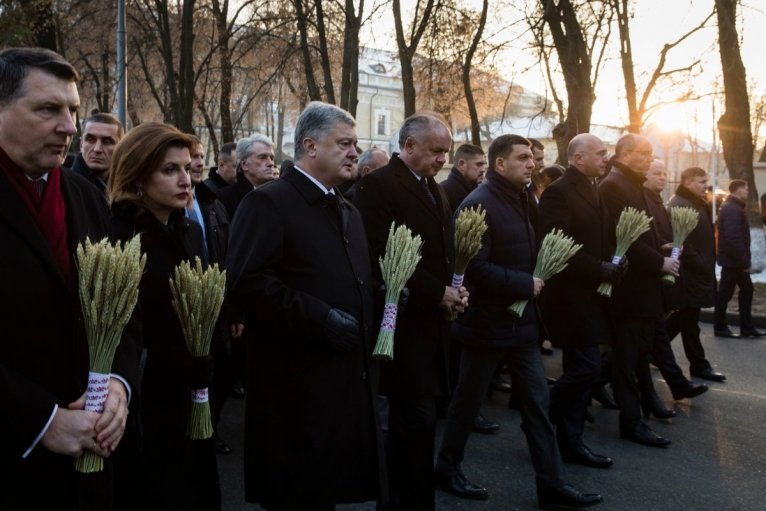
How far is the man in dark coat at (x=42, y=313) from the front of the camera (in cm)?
221

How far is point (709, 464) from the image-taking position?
18.0ft

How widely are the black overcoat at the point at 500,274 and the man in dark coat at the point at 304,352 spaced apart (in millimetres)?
1392

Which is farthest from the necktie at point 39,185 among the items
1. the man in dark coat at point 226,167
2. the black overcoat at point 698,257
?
the black overcoat at point 698,257

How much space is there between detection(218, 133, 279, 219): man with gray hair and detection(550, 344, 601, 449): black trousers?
313cm

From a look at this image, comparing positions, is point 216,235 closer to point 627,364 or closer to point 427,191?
point 427,191

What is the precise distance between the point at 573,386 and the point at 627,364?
2.66 feet

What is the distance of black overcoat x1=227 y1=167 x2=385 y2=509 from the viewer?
129 inches

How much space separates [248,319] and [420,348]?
1.11 m

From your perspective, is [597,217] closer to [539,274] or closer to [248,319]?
[539,274]

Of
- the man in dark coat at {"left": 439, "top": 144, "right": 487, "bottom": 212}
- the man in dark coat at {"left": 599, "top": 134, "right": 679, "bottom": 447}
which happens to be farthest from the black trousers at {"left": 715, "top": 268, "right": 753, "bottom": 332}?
the man in dark coat at {"left": 599, "top": 134, "right": 679, "bottom": 447}

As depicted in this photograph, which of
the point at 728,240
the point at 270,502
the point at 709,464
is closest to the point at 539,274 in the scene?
the point at 709,464

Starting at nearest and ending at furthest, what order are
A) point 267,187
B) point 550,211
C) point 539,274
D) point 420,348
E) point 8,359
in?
point 8,359 → point 267,187 → point 420,348 → point 539,274 → point 550,211

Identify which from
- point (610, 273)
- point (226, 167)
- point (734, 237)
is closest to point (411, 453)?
point (610, 273)

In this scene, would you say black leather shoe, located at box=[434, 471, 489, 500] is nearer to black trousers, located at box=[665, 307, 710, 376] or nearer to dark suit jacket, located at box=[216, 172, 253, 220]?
dark suit jacket, located at box=[216, 172, 253, 220]
